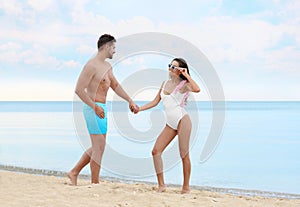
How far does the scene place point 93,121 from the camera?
5.80 m

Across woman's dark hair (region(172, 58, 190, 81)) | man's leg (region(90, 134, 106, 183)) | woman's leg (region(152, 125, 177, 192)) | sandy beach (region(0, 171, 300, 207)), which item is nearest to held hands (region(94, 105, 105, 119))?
man's leg (region(90, 134, 106, 183))

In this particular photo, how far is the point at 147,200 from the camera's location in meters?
5.18

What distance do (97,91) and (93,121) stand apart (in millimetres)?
386

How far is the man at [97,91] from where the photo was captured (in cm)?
576

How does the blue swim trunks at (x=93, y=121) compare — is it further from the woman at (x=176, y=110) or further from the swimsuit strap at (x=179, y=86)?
the swimsuit strap at (x=179, y=86)

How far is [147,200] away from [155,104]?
1317 mm

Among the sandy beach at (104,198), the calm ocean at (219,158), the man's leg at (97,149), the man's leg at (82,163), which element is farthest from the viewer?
the calm ocean at (219,158)

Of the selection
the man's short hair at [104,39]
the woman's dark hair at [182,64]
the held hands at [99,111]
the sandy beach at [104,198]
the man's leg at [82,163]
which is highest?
the man's short hair at [104,39]

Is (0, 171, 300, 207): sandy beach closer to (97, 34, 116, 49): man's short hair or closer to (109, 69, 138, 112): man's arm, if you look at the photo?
(109, 69, 138, 112): man's arm

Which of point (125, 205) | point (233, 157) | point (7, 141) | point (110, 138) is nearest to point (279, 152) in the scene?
point (233, 157)

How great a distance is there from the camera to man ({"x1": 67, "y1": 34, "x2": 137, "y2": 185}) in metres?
5.76

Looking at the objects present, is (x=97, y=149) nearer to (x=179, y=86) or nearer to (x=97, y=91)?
Result: (x=97, y=91)

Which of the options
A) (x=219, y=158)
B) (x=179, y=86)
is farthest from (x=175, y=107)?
(x=219, y=158)

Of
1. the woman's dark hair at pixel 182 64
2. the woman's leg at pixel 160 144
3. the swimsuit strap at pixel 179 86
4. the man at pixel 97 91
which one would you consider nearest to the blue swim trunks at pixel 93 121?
the man at pixel 97 91
